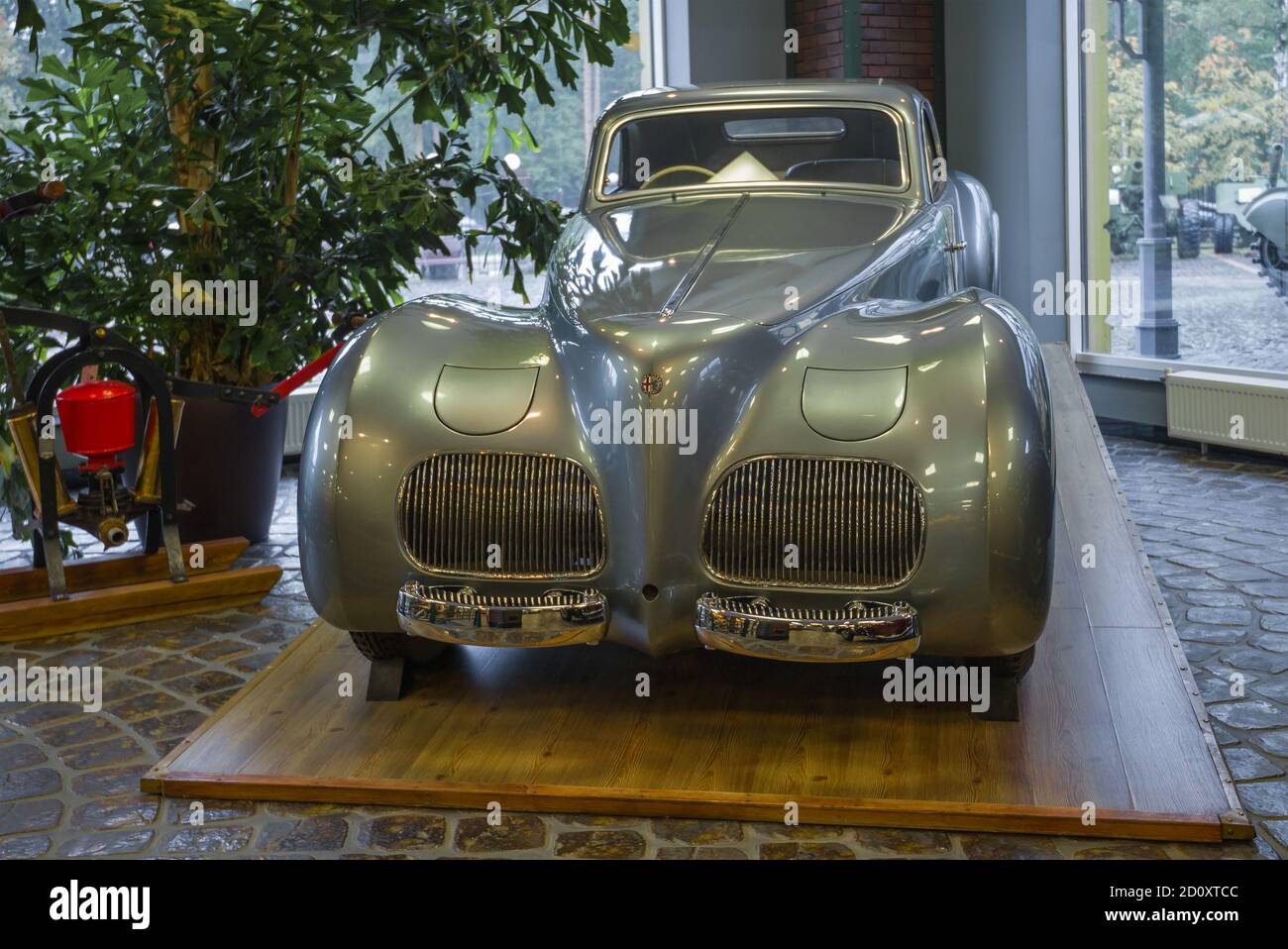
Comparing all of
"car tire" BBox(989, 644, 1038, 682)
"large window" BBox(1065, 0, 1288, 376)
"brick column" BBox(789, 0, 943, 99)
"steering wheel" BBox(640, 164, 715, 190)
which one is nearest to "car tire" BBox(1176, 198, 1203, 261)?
"large window" BBox(1065, 0, 1288, 376)

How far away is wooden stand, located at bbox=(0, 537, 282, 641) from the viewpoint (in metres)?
4.41

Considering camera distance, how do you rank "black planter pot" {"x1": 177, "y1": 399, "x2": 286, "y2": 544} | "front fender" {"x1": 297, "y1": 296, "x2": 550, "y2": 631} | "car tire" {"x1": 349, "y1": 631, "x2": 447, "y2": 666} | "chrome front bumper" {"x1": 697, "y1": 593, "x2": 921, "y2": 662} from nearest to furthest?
1. "chrome front bumper" {"x1": 697, "y1": 593, "x2": 921, "y2": 662}
2. "front fender" {"x1": 297, "y1": 296, "x2": 550, "y2": 631}
3. "car tire" {"x1": 349, "y1": 631, "x2": 447, "y2": 666}
4. "black planter pot" {"x1": 177, "y1": 399, "x2": 286, "y2": 544}

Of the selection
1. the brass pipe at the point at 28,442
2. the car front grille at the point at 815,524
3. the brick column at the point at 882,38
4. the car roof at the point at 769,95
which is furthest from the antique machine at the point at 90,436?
the brick column at the point at 882,38

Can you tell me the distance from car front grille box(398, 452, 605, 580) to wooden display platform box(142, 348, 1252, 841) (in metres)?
0.44

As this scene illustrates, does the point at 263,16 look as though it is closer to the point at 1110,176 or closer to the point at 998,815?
the point at 998,815

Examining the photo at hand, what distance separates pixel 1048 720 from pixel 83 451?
320 cm

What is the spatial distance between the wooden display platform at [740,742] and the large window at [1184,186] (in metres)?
3.71

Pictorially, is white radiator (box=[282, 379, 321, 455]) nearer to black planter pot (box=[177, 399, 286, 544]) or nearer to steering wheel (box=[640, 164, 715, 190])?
black planter pot (box=[177, 399, 286, 544])

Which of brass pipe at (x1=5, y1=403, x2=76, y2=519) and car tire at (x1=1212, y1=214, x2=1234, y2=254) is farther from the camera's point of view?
car tire at (x1=1212, y1=214, x2=1234, y2=254)

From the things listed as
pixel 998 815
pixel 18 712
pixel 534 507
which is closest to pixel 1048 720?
pixel 998 815

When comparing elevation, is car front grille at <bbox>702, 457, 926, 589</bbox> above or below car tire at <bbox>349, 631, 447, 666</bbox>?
above

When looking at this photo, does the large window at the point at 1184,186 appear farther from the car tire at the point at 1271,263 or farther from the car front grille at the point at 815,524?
the car front grille at the point at 815,524

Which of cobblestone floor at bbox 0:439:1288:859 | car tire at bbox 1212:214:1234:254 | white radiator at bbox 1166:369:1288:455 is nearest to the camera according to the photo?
cobblestone floor at bbox 0:439:1288:859

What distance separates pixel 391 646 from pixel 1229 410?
4.71m
